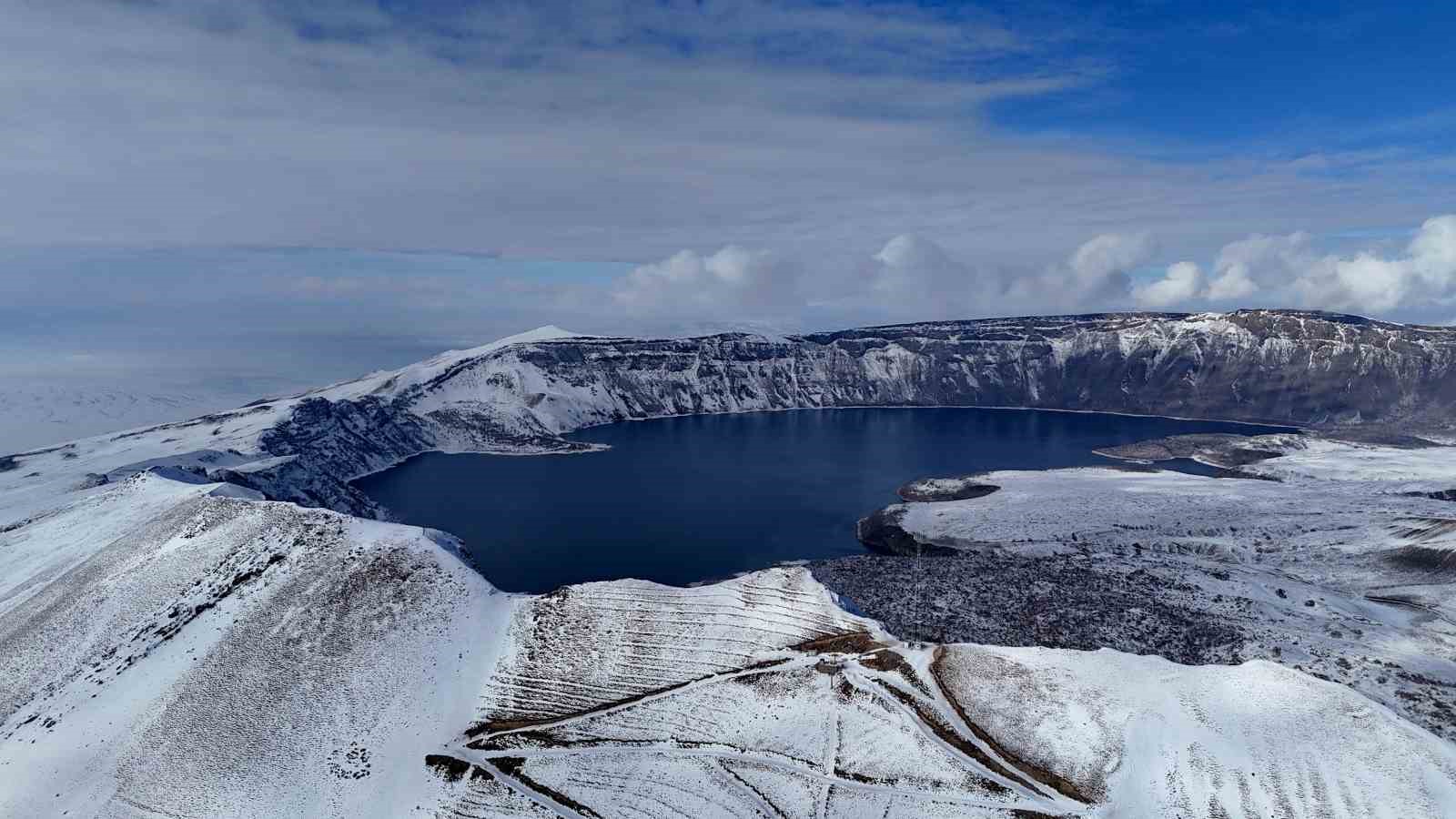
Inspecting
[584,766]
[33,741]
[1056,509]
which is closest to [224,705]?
[33,741]

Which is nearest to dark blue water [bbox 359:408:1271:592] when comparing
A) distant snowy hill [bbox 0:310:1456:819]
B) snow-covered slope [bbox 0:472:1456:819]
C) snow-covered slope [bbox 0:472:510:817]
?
snow-covered slope [bbox 0:472:510:817]

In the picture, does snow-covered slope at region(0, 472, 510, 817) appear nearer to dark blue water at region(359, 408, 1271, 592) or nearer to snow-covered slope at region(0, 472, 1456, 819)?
snow-covered slope at region(0, 472, 1456, 819)

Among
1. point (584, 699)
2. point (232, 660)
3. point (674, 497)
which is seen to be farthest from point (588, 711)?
point (674, 497)

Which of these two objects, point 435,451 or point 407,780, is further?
point 435,451

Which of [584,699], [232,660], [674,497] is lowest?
[674,497]

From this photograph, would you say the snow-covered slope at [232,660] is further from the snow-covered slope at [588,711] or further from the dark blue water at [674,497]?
the dark blue water at [674,497]

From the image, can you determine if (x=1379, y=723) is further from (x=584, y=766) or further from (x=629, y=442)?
(x=629, y=442)

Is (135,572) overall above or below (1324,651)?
above

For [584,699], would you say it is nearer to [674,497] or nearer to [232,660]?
[232,660]
